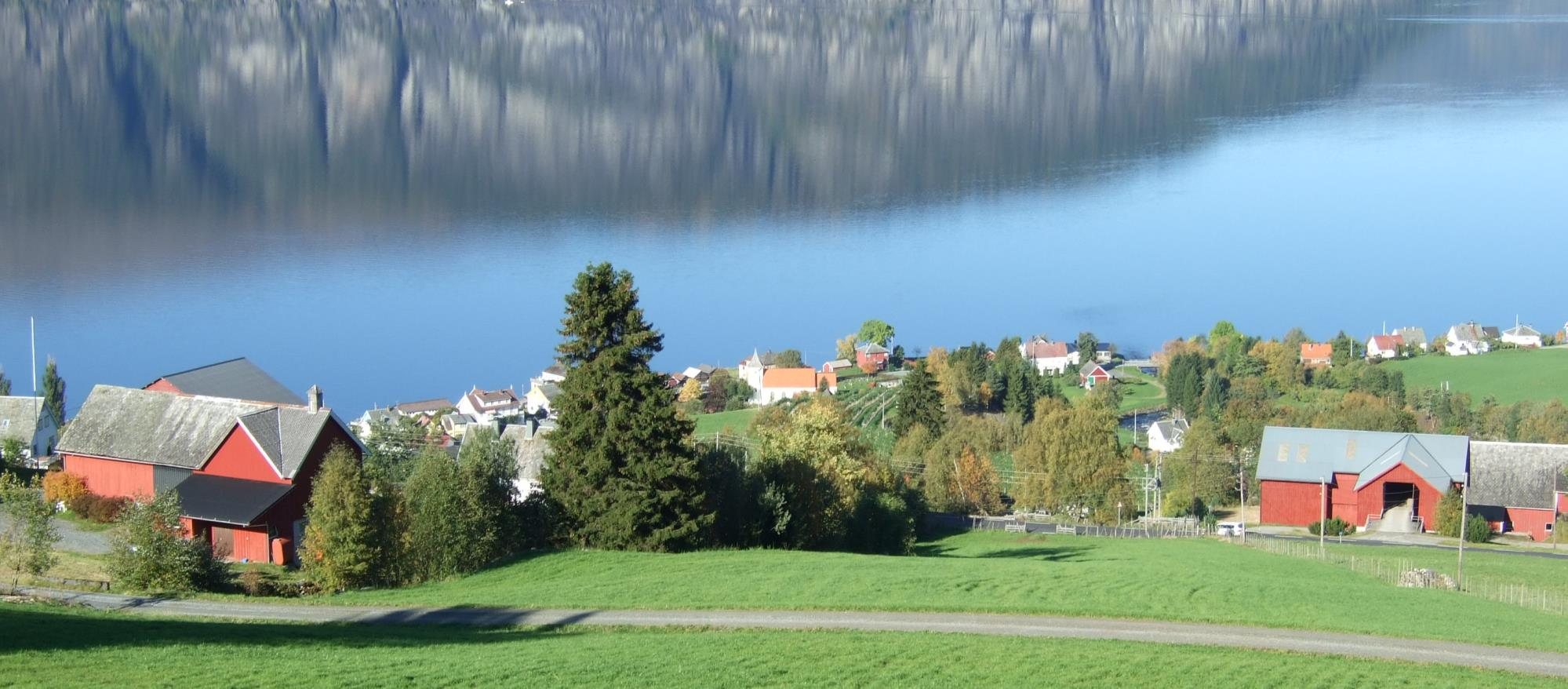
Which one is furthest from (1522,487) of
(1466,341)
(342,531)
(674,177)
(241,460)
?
(674,177)

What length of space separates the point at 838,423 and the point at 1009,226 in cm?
6276

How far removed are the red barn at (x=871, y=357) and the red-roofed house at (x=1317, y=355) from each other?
15.6 meters

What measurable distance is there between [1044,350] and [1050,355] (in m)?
0.42

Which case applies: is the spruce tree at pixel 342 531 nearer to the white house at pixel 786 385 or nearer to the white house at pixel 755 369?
the white house at pixel 786 385

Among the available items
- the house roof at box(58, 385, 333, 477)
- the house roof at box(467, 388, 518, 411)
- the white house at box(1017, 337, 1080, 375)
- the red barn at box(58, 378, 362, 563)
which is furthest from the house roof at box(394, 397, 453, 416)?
the white house at box(1017, 337, 1080, 375)

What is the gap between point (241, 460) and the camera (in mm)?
27547

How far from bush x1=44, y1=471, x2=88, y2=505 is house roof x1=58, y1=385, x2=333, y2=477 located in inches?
18.7

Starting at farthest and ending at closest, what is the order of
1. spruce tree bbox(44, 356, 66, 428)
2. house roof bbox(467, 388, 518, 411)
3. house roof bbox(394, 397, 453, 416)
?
1. house roof bbox(467, 388, 518, 411)
2. house roof bbox(394, 397, 453, 416)
3. spruce tree bbox(44, 356, 66, 428)

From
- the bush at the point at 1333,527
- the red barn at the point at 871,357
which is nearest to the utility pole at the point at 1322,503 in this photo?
the bush at the point at 1333,527

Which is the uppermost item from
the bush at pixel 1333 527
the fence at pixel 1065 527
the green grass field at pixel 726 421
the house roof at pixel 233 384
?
the house roof at pixel 233 384

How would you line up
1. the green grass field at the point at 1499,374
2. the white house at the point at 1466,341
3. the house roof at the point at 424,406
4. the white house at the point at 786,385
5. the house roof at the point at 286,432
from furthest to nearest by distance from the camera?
the white house at the point at 1466,341, the white house at the point at 786,385, the green grass field at the point at 1499,374, the house roof at the point at 424,406, the house roof at the point at 286,432

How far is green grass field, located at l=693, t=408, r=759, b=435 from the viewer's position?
4934cm

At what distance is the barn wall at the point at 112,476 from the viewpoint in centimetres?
2862

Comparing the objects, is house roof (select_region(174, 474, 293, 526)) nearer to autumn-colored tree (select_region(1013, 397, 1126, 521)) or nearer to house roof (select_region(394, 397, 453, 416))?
autumn-colored tree (select_region(1013, 397, 1126, 521))
